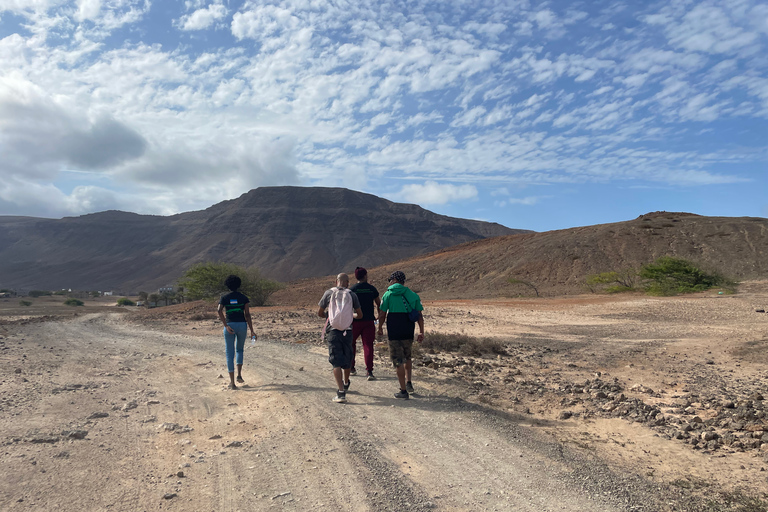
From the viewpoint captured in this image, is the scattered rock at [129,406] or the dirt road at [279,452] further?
the scattered rock at [129,406]

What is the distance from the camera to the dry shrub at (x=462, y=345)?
11055 mm

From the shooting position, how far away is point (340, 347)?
679 cm

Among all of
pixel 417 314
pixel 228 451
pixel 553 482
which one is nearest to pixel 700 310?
pixel 417 314

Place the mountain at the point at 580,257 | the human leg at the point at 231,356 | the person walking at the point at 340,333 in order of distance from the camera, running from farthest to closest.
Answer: the mountain at the point at 580,257 < the human leg at the point at 231,356 < the person walking at the point at 340,333

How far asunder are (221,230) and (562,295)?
10532cm

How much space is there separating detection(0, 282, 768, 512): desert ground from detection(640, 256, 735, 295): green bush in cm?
2170

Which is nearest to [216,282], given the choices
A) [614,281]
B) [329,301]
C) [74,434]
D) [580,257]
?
[614,281]

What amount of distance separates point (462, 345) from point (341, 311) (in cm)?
572

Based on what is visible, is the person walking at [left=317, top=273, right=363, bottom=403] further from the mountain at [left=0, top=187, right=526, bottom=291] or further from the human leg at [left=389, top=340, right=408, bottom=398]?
the mountain at [left=0, top=187, right=526, bottom=291]

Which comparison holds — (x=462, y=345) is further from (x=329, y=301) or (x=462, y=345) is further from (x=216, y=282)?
(x=216, y=282)

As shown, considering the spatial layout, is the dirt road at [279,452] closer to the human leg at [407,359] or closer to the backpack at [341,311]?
the human leg at [407,359]

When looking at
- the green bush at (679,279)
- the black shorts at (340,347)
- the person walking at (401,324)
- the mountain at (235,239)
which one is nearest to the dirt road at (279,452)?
the person walking at (401,324)

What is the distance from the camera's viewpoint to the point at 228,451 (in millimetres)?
4965

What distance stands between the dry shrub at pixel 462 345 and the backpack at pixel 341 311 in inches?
193
